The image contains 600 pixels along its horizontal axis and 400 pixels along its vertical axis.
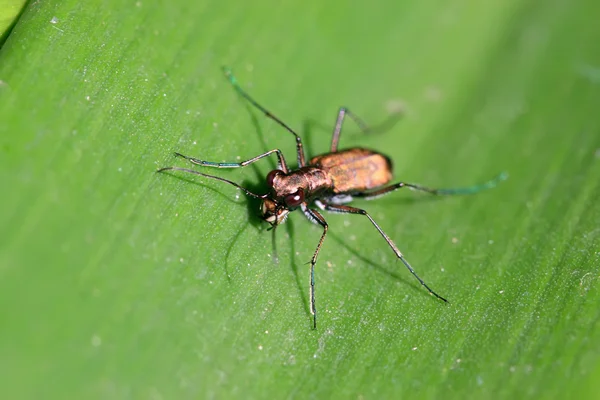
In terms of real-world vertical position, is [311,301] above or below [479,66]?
below

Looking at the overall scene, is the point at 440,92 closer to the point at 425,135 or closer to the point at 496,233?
the point at 425,135

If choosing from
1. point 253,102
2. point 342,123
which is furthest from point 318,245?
point 342,123

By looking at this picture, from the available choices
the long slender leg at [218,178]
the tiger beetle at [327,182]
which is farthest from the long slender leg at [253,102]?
the long slender leg at [218,178]

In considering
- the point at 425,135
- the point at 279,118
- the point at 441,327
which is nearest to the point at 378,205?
the point at 425,135

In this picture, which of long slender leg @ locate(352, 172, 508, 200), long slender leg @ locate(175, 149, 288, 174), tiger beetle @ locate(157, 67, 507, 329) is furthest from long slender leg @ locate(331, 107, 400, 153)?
long slender leg @ locate(175, 149, 288, 174)

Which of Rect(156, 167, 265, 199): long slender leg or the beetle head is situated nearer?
Rect(156, 167, 265, 199): long slender leg

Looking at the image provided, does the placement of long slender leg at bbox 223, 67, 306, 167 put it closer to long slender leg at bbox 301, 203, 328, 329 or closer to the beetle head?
long slender leg at bbox 301, 203, 328, 329

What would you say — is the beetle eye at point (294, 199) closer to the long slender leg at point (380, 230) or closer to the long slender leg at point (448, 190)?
the long slender leg at point (380, 230)
